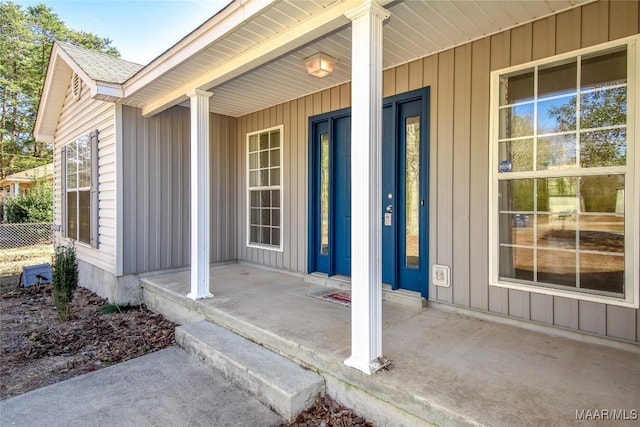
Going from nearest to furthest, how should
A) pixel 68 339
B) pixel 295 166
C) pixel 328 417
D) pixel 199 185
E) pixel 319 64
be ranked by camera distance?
pixel 328 417
pixel 319 64
pixel 68 339
pixel 199 185
pixel 295 166

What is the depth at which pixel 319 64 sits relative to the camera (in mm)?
3365

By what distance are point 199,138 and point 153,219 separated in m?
1.79

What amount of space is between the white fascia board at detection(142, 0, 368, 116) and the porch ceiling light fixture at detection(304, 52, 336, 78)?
51 cm

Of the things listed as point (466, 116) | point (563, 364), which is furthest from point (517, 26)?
point (563, 364)

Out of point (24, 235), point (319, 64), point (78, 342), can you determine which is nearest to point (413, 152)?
point (319, 64)

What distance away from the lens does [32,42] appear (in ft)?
53.1

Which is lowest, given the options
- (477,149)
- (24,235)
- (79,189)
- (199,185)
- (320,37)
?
(24,235)

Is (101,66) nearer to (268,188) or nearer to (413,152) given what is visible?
(268,188)

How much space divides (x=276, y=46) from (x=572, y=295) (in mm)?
2950

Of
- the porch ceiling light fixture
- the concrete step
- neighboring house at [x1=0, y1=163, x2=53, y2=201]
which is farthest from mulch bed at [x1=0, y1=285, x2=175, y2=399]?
neighboring house at [x1=0, y1=163, x2=53, y2=201]

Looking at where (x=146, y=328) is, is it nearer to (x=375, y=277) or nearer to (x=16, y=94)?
(x=375, y=277)

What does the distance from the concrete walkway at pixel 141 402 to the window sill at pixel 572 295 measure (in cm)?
206

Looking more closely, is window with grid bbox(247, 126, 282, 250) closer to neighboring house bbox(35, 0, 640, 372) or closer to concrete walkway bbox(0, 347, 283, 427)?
neighboring house bbox(35, 0, 640, 372)

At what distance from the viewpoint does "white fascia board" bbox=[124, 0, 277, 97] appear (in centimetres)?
255
